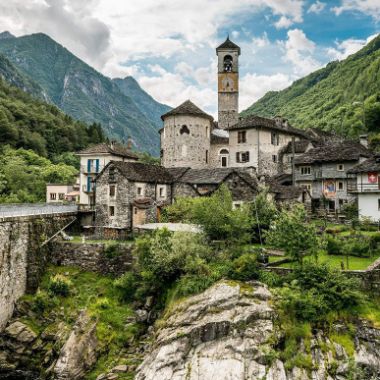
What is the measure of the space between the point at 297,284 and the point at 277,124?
34.2 m

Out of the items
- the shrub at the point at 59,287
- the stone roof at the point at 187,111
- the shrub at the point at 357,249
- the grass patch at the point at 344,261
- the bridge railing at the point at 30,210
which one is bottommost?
the shrub at the point at 59,287

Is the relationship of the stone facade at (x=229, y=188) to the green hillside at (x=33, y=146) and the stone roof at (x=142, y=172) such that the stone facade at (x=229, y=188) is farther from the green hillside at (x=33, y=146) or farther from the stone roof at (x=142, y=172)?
the green hillside at (x=33, y=146)

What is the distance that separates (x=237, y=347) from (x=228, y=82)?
54.6 meters

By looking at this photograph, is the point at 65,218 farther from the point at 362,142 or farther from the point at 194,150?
the point at 362,142

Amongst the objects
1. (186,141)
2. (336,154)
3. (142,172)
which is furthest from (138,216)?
(336,154)

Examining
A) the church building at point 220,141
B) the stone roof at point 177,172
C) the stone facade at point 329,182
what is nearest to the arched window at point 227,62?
the church building at point 220,141

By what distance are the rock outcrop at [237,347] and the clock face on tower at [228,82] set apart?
49.6 meters

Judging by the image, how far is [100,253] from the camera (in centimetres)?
3500

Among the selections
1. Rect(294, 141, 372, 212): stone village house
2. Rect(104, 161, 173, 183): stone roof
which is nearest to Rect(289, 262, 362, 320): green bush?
Rect(104, 161, 173, 183): stone roof

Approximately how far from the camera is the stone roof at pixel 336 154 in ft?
157

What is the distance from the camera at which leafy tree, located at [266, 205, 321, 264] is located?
27.0 m

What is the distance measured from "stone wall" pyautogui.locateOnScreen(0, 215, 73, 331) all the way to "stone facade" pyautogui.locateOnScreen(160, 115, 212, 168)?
21789 millimetres

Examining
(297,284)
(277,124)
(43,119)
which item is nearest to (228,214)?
(297,284)

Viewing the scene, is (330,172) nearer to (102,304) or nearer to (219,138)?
(219,138)
